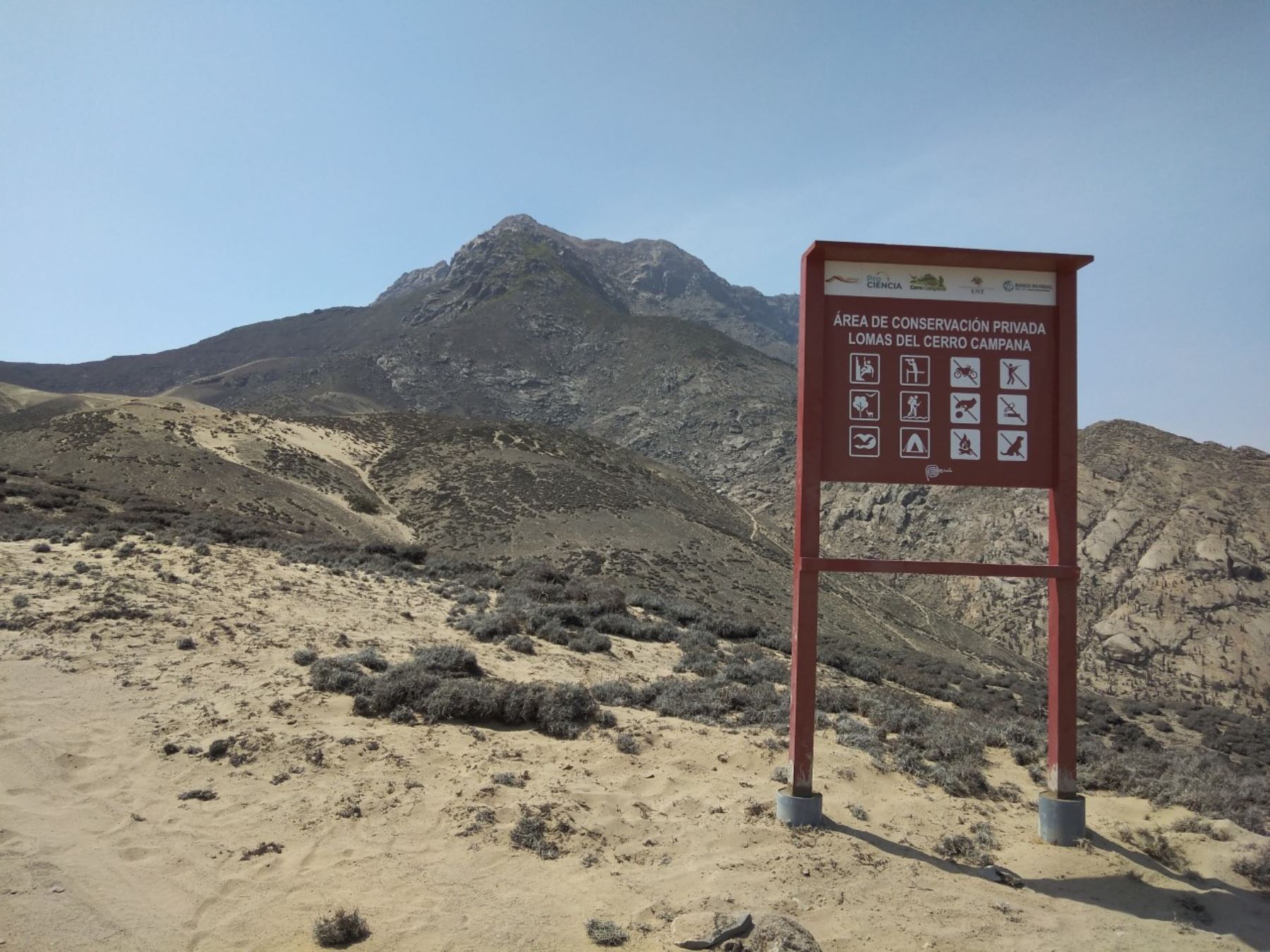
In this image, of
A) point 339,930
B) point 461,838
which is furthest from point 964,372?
point 339,930

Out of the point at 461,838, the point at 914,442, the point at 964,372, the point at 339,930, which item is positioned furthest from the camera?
the point at 964,372

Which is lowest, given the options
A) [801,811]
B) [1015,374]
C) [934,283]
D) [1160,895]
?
[1160,895]

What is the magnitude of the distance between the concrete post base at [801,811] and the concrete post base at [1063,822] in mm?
1958

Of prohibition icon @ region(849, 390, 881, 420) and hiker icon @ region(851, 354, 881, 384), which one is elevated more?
hiker icon @ region(851, 354, 881, 384)

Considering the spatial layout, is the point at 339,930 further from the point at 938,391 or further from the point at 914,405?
the point at 938,391

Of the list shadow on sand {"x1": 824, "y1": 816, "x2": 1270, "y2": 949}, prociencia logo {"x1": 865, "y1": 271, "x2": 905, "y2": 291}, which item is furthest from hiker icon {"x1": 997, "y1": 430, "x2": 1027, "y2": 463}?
shadow on sand {"x1": 824, "y1": 816, "x2": 1270, "y2": 949}

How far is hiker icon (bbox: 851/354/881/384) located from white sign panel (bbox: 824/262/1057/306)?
578 mm

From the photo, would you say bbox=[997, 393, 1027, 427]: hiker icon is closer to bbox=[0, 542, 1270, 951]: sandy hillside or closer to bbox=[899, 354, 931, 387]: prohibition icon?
bbox=[899, 354, 931, 387]: prohibition icon

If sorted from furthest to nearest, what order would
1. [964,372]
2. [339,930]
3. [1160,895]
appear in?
[964,372] < [1160,895] < [339,930]

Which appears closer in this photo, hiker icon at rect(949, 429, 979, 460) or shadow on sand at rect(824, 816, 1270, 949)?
shadow on sand at rect(824, 816, 1270, 949)

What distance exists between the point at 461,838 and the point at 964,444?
5.39 meters

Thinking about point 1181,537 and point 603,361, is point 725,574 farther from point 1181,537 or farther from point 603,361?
point 603,361

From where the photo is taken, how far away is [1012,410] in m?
7.10

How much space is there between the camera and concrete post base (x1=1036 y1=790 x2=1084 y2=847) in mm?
6559
